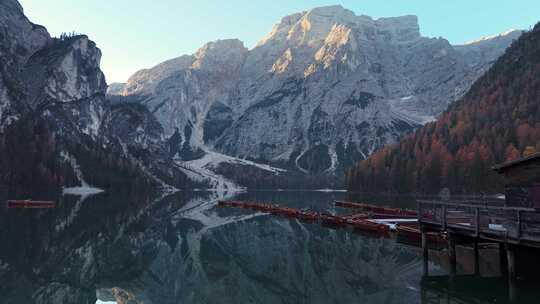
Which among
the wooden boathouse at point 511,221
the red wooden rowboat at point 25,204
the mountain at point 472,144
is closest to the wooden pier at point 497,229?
the wooden boathouse at point 511,221

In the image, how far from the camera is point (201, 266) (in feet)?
130

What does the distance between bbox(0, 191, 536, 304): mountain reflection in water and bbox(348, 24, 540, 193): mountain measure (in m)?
91.5

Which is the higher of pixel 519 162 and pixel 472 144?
pixel 472 144

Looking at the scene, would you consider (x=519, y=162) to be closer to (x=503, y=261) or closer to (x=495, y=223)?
(x=495, y=223)

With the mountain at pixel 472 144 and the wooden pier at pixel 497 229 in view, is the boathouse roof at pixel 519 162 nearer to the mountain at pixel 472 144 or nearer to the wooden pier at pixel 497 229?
the wooden pier at pixel 497 229

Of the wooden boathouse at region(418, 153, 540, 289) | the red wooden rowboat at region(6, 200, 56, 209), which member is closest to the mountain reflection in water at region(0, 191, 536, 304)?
the wooden boathouse at region(418, 153, 540, 289)

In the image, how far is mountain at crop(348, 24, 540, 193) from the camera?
136 meters

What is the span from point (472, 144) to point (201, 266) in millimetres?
135158

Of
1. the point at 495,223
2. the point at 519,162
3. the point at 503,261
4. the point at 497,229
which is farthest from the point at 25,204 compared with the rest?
the point at 519,162

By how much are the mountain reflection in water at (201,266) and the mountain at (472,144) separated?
300ft

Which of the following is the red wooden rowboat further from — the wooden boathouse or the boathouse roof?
the boathouse roof

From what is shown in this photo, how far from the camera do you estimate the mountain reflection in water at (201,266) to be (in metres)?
28.5

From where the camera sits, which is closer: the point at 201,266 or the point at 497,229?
the point at 497,229

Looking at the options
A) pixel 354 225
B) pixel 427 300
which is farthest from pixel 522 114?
pixel 427 300
